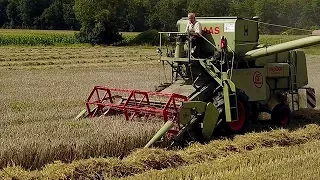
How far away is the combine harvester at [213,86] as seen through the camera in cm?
973

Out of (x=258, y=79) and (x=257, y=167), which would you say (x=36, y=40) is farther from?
(x=257, y=167)

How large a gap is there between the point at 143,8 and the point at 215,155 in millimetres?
61314

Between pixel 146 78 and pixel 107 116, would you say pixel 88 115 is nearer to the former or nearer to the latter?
pixel 107 116

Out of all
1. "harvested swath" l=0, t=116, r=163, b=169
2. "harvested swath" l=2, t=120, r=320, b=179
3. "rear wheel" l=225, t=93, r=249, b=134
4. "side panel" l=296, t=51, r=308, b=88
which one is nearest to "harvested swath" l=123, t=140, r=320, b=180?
"harvested swath" l=2, t=120, r=320, b=179

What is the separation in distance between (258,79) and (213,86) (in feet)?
3.76

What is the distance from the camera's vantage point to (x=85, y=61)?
29516 millimetres

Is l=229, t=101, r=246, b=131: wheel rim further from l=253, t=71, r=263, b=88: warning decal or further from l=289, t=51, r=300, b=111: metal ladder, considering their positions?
l=289, t=51, r=300, b=111: metal ladder

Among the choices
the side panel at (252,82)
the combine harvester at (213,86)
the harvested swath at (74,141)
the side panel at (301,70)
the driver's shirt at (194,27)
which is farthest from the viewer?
the side panel at (301,70)

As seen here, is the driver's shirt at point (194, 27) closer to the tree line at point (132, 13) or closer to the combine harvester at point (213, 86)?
the combine harvester at point (213, 86)

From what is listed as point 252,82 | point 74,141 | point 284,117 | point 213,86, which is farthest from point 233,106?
point 74,141

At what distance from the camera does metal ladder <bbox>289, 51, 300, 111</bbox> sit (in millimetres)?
12266

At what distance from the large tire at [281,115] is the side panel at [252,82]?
20.3 inches

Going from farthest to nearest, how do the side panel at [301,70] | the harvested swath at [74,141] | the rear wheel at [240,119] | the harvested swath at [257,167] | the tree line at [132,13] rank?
the tree line at [132,13]
the side panel at [301,70]
the rear wheel at [240,119]
the harvested swath at [74,141]
the harvested swath at [257,167]

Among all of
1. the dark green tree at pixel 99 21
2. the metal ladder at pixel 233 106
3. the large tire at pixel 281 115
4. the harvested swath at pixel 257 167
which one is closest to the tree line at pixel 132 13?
the dark green tree at pixel 99 21
